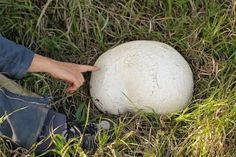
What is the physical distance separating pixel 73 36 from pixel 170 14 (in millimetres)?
478

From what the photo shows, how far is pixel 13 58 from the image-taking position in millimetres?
2150

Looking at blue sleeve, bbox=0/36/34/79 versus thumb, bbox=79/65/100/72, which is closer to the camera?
blue sleeve, bbox=0/36/34/79

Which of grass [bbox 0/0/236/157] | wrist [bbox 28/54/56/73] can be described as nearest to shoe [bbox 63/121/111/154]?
grass [bbox 0/0/236/157]

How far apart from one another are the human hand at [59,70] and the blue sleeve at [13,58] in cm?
3

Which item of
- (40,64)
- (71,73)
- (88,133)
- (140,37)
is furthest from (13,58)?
(140,37)

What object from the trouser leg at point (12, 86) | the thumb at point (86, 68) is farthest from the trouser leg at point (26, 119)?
the thumb at point (86, 68)

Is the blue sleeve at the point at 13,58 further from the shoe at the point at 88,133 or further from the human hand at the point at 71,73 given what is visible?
the shoe at the point at 88,133

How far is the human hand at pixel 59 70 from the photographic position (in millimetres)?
2189

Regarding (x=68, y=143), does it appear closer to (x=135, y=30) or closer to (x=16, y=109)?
(x=16, y=109)

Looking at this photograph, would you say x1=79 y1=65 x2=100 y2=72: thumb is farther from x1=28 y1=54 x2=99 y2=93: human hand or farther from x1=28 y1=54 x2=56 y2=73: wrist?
x1=28 y1=54 x2=56 y2=73: wrist

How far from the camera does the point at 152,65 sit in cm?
223

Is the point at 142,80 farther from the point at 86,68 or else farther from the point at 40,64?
the point at 40,64

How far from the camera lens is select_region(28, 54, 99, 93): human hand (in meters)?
2.19

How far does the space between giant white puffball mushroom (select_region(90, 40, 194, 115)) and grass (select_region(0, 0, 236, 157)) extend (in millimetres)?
50
